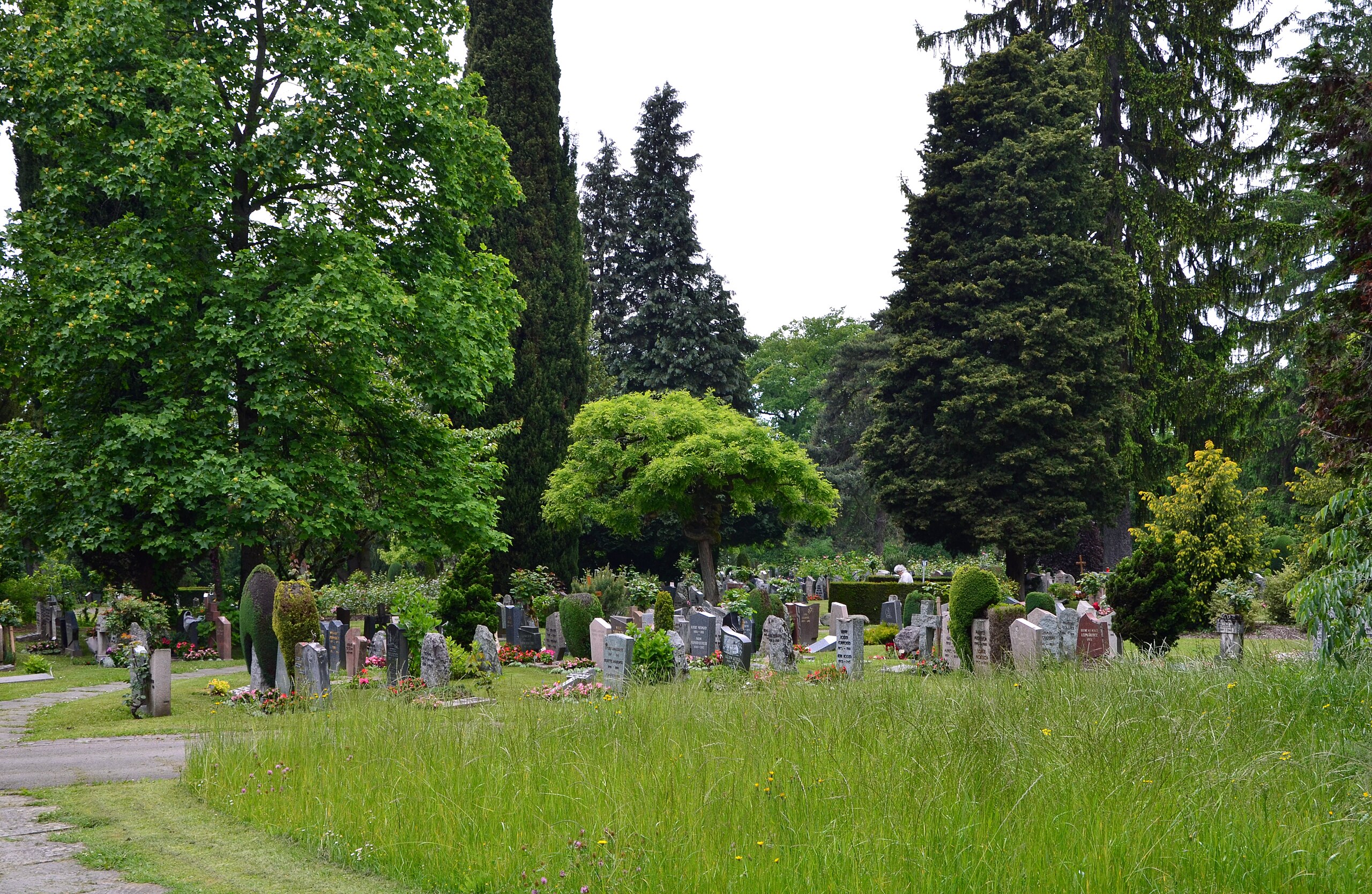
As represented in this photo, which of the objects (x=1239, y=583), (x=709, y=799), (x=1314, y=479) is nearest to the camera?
(x=709, y=799)

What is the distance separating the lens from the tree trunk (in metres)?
27.2

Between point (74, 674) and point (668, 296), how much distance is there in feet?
89.3

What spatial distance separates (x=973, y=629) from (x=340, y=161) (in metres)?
13.0

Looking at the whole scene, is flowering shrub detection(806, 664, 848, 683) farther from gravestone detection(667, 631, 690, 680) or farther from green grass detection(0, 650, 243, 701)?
green grass detection(0, 650, 243, 701)

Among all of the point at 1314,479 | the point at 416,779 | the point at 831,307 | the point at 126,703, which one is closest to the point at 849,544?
the point at 831,307

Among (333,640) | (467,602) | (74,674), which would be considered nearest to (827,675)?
(467,602)

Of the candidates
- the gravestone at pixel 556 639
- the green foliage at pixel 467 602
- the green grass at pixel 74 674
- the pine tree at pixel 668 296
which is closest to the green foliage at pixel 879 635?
the gravestone at pixel 556 639

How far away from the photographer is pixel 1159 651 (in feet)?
44.2

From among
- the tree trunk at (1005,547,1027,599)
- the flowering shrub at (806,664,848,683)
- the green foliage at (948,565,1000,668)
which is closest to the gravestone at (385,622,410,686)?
the flowering shrub at (806,664,848,683)

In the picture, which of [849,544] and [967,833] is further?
[849,544]

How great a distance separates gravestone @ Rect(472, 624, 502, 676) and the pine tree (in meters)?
24.6

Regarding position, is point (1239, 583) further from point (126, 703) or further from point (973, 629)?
point (126, 703)

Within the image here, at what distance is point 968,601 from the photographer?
14.6 m

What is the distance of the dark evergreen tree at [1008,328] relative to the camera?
87.4 ft
